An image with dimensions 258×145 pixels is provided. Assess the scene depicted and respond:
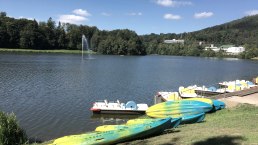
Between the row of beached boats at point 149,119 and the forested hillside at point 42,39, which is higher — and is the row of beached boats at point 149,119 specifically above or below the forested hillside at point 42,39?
below

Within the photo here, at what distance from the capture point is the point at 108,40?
18975 centimetres

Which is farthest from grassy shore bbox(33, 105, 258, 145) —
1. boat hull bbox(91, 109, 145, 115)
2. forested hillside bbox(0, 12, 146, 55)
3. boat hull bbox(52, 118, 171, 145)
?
forested hillside bbox(0, 12, 146, 55)

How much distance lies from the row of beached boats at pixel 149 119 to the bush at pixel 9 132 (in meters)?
1.83

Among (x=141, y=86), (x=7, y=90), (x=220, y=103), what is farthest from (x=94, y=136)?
(x=141, y=86)

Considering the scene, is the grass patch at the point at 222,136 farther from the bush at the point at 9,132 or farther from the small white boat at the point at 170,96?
the small white boat at the point at 170,96

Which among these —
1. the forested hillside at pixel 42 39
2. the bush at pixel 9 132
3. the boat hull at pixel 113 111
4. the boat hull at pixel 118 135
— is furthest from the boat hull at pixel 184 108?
the forested hillside at pixel 42 39

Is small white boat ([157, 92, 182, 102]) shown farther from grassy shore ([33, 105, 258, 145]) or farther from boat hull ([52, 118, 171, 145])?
boat hull ([52, 118, 171, 145])

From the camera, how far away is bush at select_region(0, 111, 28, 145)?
15.5 m

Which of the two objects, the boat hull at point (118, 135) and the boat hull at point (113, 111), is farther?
the boat hull at point (113, 111)

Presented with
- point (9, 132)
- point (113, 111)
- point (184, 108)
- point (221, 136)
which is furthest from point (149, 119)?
point (113, 111)

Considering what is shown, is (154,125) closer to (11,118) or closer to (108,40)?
(11,118)

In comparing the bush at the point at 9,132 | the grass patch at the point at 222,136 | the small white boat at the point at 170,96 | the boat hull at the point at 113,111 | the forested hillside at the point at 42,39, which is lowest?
the boat hull at the point at 113,111

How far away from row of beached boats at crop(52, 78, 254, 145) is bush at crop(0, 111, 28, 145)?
6.01ft

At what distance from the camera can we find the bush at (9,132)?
1553 centimetres
